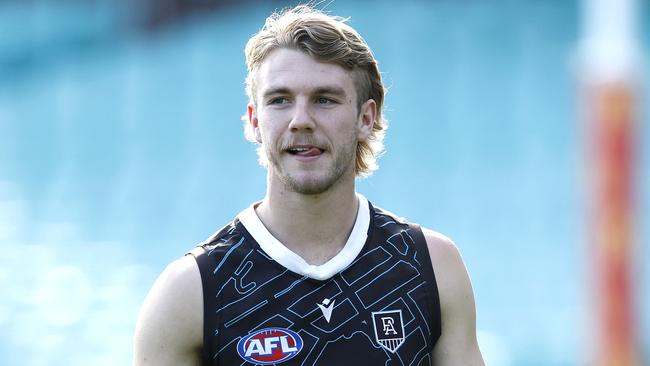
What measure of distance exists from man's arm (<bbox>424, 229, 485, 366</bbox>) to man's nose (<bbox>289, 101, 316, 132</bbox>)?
54 cm

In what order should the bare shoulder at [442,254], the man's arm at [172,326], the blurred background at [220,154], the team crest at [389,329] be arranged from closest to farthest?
the man's arm at [172,326]
the team crest at [389,329]
the bare shoulder at [442,254]
the blurred background at [220,154]

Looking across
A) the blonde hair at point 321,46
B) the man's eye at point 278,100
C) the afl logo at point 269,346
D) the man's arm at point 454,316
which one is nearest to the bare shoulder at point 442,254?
the man's arm at point 454,316

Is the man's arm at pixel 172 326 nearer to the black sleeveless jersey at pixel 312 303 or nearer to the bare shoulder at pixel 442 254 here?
the black sleeveless jersey at pixel 312 303

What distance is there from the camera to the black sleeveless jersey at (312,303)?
10.2 ft

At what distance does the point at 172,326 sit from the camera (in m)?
3.06

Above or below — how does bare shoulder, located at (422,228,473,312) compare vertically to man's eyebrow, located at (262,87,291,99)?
below

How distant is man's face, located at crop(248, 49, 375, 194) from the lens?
3.10m

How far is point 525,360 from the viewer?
930 centimetres

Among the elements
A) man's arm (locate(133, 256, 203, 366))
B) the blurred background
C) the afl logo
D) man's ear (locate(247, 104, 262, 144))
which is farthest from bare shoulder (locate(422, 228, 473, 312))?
the blurred background

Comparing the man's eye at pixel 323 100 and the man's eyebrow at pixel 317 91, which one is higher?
the man's eyebrow at pixel 317 91

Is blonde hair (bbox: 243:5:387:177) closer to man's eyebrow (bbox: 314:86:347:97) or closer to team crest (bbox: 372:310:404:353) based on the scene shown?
man's eyebrow (bbox: 314:86:347:97)

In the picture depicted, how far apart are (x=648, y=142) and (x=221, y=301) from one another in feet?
30.5

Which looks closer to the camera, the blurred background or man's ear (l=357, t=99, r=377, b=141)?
man's ear (l=357, t=99, r=377, b=141)

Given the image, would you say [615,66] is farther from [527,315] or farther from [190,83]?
[190,83]
